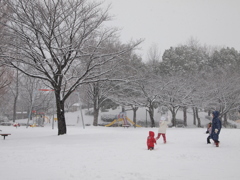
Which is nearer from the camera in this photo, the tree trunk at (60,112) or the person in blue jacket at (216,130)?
the person in blue jacket at (216,130)

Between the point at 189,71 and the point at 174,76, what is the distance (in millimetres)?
5587

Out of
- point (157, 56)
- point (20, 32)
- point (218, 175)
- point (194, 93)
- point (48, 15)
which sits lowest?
point (218, 175)

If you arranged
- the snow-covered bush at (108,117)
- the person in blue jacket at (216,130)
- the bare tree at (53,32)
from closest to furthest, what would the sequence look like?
the person in blue jacket at (216,130)
the bare tree at (53,32)
the snow-covered bush at (108,117)

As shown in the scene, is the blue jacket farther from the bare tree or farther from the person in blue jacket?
the bare tree

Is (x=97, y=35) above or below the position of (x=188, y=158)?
above

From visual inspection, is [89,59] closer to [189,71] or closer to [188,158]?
[188,158]

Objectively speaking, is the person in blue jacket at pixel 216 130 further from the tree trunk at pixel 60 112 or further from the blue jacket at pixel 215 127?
the tree trunk at pixel 60 112

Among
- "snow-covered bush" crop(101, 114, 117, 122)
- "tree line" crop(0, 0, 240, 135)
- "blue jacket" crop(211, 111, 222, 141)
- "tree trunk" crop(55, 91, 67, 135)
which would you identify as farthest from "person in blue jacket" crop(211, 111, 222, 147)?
"snow-covered bush" crop(101, 114, 117, 122)

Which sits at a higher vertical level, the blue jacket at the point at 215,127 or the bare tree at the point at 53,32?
the bare tree at the point at 53,32

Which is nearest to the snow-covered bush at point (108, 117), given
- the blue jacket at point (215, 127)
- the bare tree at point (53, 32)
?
the bare tree at point (53, 32)

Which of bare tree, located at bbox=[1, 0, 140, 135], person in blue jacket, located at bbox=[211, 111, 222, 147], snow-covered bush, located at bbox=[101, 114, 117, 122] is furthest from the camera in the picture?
snow-covered bush, located at bbox=[101, 114, 117, 122]

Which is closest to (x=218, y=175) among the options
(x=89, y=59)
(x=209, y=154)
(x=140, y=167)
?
(x=140, y=167)

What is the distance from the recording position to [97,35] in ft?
48.2

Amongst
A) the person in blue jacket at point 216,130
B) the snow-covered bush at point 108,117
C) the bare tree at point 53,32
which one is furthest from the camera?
the snow-covered bush at point 108,117
